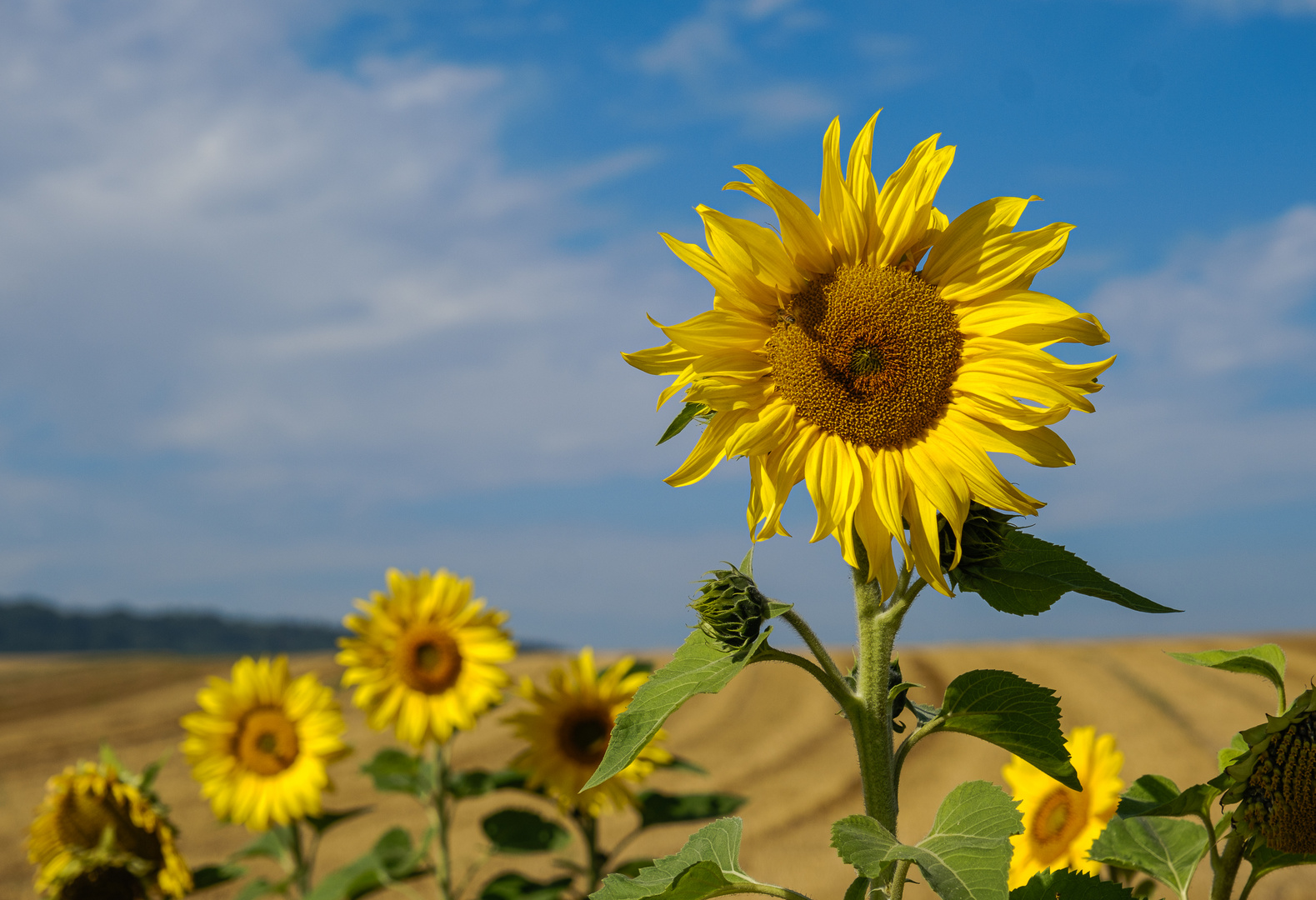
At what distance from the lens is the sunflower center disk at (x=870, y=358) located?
127 centimetres

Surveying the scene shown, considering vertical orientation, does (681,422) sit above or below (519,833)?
above

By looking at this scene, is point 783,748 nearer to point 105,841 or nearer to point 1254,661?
point 105,841

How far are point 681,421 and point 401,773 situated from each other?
2304mm

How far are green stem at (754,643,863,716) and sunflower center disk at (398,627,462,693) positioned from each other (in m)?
2.32

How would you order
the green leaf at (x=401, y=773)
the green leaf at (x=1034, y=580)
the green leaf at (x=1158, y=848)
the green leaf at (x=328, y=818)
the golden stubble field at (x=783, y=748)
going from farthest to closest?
the golden stubble field at (x=783, y=748) < the green leaf at (x=328, y=818) < the green leaf at (x=401, y=773) < the green leaf at (x=1158, y=848) < the green leaf at (x=1034, y=580)

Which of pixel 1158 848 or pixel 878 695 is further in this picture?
pixel 1158 848

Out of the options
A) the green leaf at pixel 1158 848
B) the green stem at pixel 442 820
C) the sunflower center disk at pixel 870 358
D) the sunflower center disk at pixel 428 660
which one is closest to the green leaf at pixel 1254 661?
the green leaf at pixel 1158 848

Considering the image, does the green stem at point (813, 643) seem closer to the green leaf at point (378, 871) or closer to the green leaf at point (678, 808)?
the green leaf at point (678, 808)

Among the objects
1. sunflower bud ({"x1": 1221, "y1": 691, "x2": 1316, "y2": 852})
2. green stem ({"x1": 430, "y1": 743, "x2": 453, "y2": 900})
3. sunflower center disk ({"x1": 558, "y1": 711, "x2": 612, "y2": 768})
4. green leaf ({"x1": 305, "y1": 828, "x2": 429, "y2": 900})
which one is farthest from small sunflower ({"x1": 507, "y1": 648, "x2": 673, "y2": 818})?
sunflower bud ({"x1": 1221, "y1": 691, "x2": 1316, "y2": 852})

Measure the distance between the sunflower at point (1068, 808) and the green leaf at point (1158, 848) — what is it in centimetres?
40

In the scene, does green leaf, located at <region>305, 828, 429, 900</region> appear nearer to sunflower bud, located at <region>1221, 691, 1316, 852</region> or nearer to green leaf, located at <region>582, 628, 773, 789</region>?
green leaf, located at <region>582, 628, 773, 789</region>

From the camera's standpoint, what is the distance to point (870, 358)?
1.26 metres

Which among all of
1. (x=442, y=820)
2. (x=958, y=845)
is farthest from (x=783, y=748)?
(x=958, y=845)

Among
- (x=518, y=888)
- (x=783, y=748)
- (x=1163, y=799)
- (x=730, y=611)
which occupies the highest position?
(x=730, y=611)
